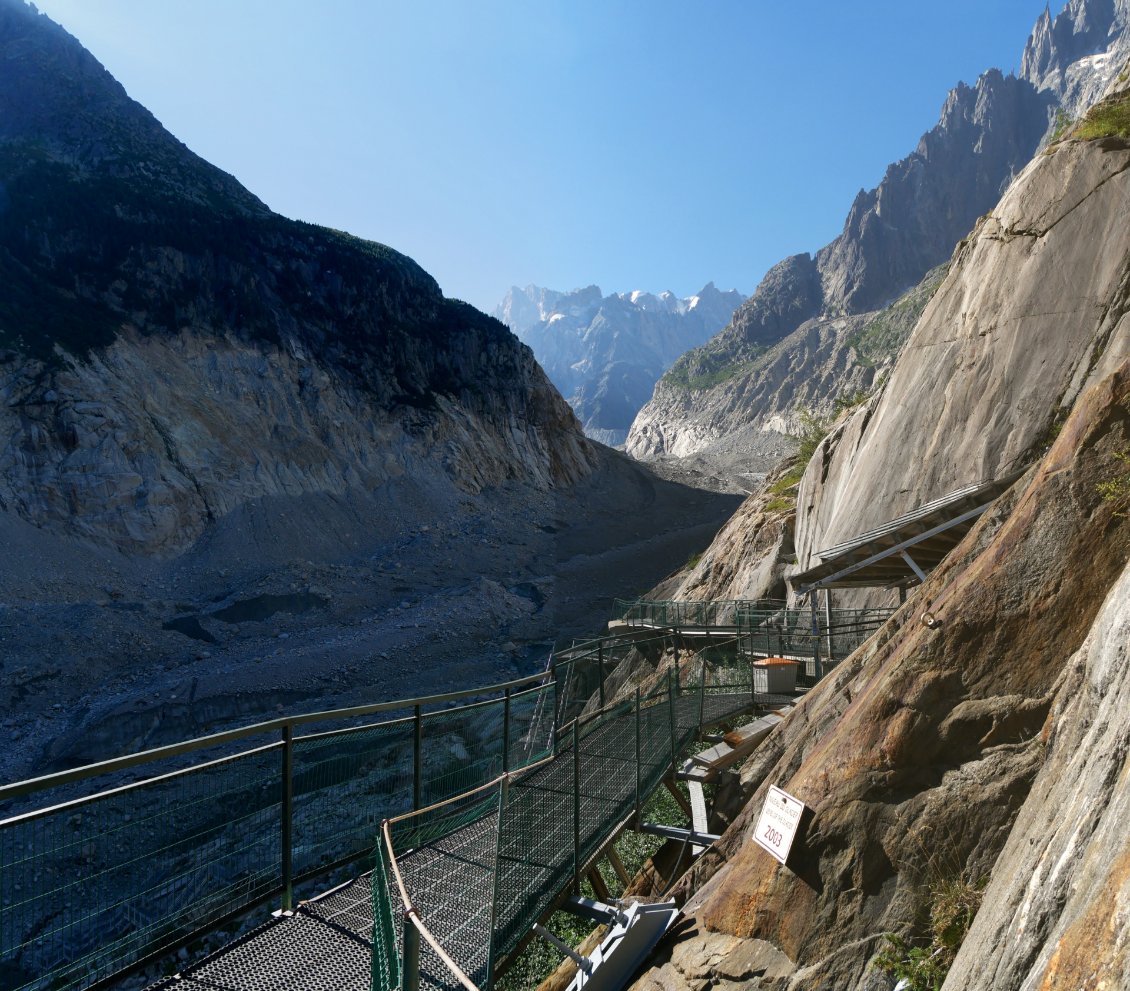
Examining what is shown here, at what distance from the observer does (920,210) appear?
547 ft

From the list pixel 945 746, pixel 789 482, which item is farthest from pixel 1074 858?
pixel 789 482

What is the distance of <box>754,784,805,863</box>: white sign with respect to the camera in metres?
5.19

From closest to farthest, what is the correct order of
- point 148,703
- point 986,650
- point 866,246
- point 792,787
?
point 986,650
point 792,787
point 148,703
point 866,246

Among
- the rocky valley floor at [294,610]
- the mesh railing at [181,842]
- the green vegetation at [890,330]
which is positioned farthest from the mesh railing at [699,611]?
the green vegetation at [890,330]

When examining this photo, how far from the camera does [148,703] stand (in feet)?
92.5

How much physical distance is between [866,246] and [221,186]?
139 metres

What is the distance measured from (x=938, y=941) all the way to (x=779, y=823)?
4.29 feet

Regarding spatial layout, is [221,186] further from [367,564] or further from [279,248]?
[367,564]

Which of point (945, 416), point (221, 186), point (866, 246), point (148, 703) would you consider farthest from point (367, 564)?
point (866, 246)

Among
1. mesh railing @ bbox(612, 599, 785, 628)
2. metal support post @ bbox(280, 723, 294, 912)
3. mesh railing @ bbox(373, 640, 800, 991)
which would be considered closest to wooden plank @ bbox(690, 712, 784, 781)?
mesh railing @ bbox(373, 640, 800, 991)

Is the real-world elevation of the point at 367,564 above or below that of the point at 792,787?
below

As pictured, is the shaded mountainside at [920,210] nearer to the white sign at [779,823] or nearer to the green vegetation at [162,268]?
the green vegetation at [162,268]

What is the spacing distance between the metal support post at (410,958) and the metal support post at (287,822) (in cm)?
268

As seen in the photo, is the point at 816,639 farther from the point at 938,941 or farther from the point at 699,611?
the point at 938,941
